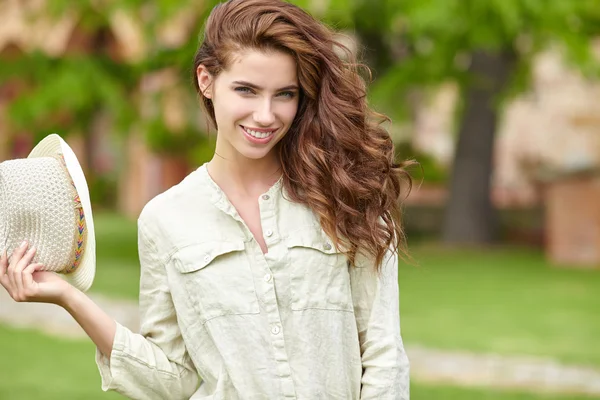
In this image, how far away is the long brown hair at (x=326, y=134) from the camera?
93.0 inches

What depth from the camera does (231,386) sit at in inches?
93.0

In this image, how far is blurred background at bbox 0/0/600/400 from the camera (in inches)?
287

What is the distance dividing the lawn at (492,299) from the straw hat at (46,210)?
3826mm

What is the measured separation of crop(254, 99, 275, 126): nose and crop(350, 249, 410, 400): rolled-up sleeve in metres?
0.37

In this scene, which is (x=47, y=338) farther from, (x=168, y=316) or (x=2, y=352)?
(x=168, y=316)

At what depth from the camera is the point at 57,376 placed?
702 centimetres

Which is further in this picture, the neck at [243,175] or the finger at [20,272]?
the neck at [243,175]

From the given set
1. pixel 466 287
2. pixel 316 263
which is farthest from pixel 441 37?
pixel 316 263

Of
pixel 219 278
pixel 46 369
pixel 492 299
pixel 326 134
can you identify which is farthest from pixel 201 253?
pixel 492 299

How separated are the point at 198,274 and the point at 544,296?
852cm

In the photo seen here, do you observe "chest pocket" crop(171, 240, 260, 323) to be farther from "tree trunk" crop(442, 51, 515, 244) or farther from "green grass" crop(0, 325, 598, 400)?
"tree trunk" crop(442, 51, 515, 244)

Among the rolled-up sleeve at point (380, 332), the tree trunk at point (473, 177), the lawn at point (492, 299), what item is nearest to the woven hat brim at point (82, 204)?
the rolled-up sleeve at point (380, 332)

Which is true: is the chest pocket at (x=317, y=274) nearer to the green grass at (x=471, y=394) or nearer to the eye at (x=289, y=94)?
the eye at (x=289, y=94)

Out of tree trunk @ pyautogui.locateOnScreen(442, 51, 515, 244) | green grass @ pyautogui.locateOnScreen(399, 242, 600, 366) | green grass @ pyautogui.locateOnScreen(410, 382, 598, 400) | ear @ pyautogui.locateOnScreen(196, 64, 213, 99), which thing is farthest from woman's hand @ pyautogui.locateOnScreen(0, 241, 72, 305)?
tree trunk @ pyautogui.locateOnScreen(442, 51, 515, 244)
